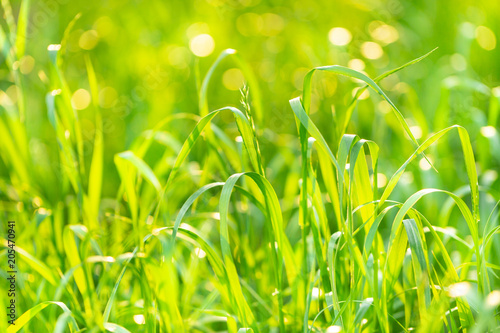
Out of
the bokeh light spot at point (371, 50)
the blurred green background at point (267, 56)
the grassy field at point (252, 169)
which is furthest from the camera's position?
the bokeh light spot at point (371, 50)

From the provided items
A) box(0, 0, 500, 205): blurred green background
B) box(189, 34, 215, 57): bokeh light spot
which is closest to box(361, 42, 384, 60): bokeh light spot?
box(0, 0, 500, 205): blurred green background

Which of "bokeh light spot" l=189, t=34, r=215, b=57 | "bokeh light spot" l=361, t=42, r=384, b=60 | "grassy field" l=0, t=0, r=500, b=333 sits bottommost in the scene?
"grassy field" l=0, t=0, r=500, b=333

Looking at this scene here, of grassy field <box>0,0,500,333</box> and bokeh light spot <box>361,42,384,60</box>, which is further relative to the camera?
bokeh light spot <box>361,42,384,60</box>

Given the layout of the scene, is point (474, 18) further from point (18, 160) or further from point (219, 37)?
point (18, 160)

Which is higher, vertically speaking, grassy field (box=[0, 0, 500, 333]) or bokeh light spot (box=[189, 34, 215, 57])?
bokeh light spot (box=[189, 34, 215, 57])

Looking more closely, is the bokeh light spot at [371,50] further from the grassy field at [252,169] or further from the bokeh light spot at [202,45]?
the bokeh light spot at [202,45]

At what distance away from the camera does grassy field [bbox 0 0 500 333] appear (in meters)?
0.76

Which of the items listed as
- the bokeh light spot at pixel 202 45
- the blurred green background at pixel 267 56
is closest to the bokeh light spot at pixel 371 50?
the blurred green background at pixel 267 56

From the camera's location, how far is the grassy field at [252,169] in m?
0.76

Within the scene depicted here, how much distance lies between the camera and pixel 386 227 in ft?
4.26

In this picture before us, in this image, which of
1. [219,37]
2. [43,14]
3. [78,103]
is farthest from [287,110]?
[43,14]

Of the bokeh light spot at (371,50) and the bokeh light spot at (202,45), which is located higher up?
the bokeh light spot at (202,45)

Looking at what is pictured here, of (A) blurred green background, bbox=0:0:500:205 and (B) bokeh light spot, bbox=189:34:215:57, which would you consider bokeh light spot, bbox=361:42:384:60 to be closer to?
(A) blurred green background, bbox=0:0:500:205

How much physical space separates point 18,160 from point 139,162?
0.42 m
